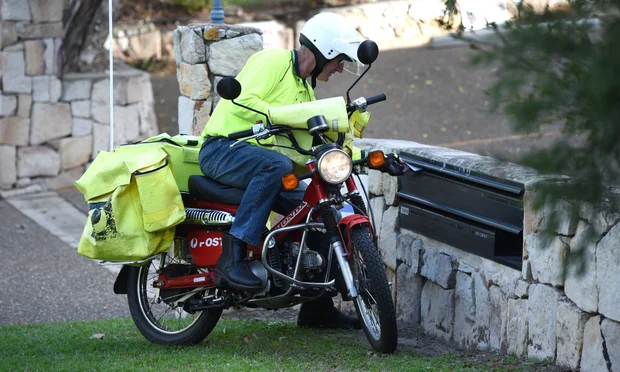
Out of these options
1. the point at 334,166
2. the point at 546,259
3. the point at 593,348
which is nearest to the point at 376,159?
the point at 334,166

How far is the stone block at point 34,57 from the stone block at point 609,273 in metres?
8.37

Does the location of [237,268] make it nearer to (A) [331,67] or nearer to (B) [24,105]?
(A) [331,67]

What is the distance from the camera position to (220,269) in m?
4.88

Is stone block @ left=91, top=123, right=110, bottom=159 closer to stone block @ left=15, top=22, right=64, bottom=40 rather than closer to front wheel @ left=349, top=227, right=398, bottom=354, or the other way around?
stone block @ left=15, top=22, right=64, bottom=40

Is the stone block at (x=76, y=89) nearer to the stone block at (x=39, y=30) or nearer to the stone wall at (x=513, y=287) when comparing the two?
the stone block at (x=39, y=30)

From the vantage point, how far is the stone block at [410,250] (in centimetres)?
527

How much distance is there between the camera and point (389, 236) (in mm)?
5645

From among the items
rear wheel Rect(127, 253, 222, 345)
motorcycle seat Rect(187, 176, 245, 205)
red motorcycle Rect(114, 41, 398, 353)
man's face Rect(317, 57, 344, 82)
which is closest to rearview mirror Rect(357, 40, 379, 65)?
red motorcycle Rect(114, 41, 398, 353)

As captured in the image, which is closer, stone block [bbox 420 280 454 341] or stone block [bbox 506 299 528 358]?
stone block [bbox 506 299 528 358]

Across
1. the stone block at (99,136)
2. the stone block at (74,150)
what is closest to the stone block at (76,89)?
the stone block at (99,136)

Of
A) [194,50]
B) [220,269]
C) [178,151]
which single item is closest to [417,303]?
[220,269]

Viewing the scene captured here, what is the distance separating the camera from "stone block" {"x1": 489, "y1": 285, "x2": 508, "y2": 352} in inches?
180

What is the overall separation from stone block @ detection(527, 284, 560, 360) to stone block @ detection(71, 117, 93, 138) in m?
7.91

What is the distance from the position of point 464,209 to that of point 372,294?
0.81 meters
